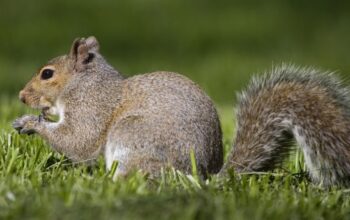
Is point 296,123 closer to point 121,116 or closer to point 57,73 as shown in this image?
point 121,116

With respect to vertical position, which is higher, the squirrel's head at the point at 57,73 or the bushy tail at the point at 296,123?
the squirrel's head at the point at 57,73

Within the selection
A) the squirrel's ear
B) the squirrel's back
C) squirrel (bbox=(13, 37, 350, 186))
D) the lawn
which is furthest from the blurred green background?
the squirrel's back

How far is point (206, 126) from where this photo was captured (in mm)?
4336

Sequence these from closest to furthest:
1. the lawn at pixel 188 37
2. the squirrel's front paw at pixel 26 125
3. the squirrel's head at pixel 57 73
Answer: the squirrel's front paw at pixel 26 125, the squirrel's head at pixel 57 73, the lawn at pixel 188 37

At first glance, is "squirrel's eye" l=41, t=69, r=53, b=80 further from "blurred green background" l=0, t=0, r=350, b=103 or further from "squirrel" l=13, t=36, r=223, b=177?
"blurred green background" l=0, t=0, r=350, b=103

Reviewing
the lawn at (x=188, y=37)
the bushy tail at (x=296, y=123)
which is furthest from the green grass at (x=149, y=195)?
the lawn at (x=188, y=37)

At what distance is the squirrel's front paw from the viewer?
4805 mm

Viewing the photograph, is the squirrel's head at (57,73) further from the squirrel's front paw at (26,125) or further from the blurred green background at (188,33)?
the blurred green background at (188,33)

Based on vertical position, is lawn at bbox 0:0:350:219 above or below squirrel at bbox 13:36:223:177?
above

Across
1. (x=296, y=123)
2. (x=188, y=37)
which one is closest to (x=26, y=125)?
(x=296, y=123)

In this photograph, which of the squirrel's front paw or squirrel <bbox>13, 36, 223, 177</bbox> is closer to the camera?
squirrel <bbox>13, 36, 223, 177</bbox>

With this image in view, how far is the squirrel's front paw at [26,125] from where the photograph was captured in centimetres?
480

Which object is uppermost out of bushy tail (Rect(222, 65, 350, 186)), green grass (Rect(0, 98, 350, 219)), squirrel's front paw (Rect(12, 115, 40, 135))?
squirrel's front paw (Rect(12, 115, 40, 135))

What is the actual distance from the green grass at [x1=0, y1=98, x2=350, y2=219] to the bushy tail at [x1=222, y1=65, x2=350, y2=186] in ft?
0.36
